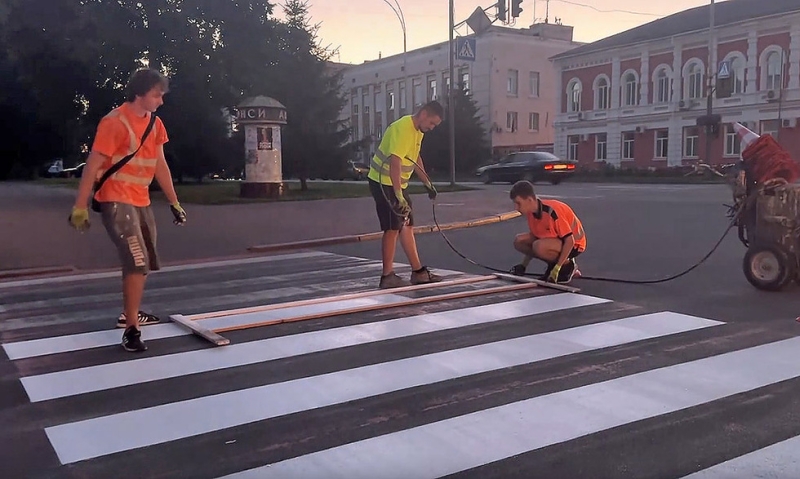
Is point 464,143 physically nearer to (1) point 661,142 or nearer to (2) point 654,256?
(1) point 661,142

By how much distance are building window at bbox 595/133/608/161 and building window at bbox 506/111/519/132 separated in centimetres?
1307

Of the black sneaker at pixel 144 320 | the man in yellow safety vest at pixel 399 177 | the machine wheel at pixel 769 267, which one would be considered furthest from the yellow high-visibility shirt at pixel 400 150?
the machine wheel at pixel 769 267

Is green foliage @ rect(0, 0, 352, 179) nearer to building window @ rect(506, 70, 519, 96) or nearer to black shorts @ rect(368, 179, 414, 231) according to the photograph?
black shorts @ rect(368, 179, 414, 231)

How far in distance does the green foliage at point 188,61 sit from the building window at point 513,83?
3730cm

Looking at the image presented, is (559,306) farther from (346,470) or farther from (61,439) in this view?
(61,439)

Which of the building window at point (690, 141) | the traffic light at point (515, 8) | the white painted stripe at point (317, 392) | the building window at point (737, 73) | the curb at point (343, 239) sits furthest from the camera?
the building window at point (690, 141)

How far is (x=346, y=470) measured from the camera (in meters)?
3.54

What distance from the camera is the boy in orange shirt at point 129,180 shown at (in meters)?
5.57

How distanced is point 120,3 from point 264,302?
24433 millimetres

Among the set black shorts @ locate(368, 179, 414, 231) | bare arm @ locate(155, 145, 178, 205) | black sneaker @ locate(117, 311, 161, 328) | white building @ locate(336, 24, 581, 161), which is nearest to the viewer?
bare arm @ locate(155, 145, 178, 205)

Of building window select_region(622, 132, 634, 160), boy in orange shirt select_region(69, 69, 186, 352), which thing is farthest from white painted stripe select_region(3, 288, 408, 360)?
building window select_region(622, 132, 634, 160)

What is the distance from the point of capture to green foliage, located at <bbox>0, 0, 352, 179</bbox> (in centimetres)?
2777

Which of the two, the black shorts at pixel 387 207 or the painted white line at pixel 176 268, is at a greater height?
the black shorts at pixel 387 207

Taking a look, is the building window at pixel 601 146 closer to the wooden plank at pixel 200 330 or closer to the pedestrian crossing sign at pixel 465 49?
the pedestrian crossing sign at pixel 465 49
